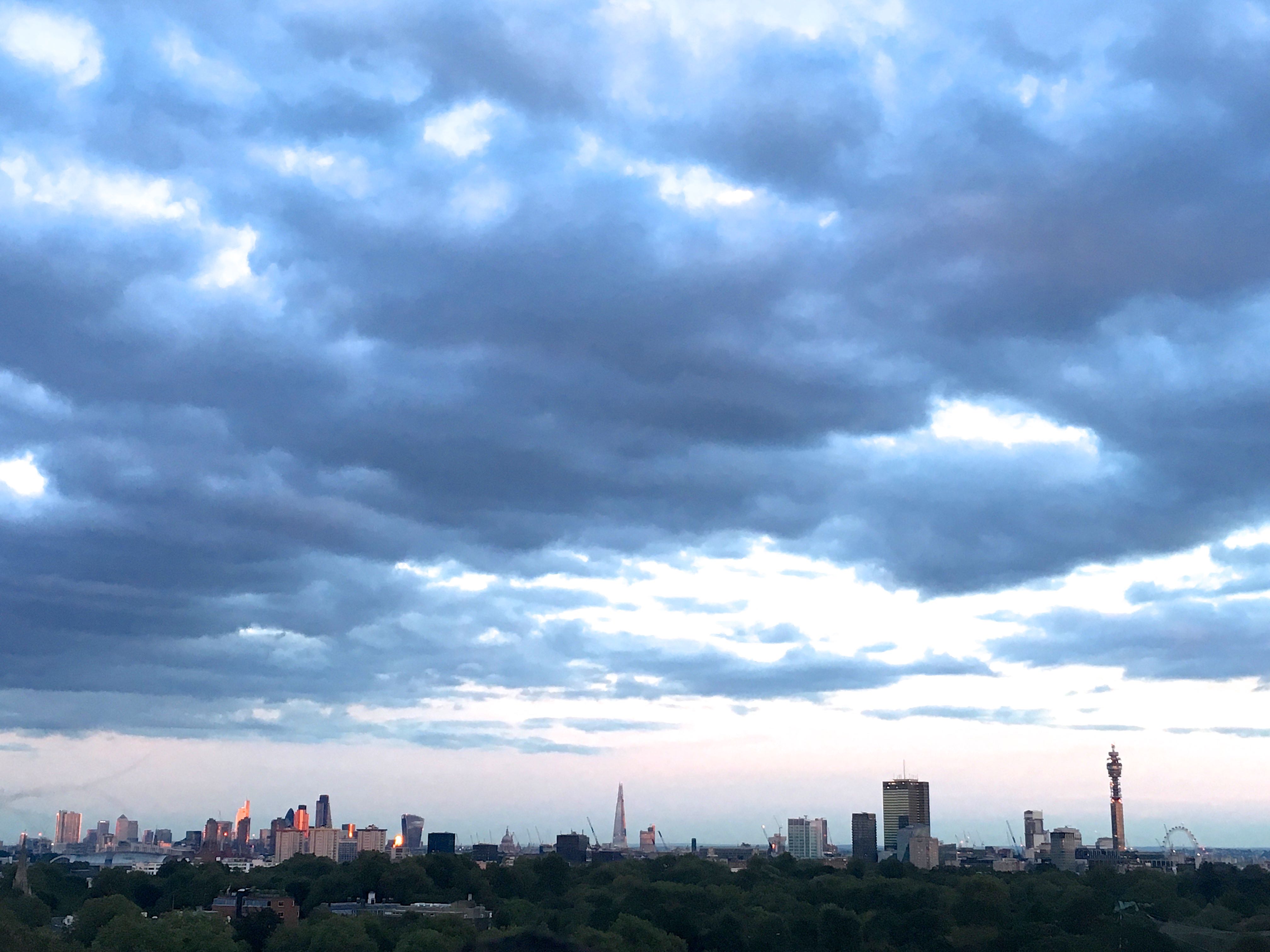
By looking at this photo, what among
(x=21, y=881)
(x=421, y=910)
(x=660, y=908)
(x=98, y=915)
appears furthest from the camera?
(x=21, y=881)

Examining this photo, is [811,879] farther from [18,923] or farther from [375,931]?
[18,923]

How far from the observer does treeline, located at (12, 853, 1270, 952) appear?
295 ft

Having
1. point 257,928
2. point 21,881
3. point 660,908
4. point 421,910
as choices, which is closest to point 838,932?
point 660,908

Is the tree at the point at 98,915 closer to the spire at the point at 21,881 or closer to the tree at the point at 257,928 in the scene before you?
the tree at the point at 257,928

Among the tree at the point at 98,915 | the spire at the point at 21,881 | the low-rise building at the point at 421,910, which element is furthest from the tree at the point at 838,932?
the spire at the point at 21,881

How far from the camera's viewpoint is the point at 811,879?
16800 centimetres

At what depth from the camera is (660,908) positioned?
114 metres

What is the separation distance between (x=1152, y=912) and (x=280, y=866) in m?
125

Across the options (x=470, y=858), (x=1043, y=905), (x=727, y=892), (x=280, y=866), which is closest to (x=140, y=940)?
(x=727, y=892)

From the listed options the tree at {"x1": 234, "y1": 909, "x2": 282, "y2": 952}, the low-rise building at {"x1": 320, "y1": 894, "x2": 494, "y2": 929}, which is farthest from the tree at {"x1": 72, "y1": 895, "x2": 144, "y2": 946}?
the low-rise building at {"x1": 320, "y1": 894, "x2": 494, "y2": 929}

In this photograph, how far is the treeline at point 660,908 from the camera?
89.9 metres

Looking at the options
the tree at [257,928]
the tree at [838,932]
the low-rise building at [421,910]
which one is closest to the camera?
the tree at [838,932]

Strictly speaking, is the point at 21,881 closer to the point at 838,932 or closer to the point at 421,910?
the point at 421,910

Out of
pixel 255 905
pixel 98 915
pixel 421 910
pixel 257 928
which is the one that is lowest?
pixel 255 905
